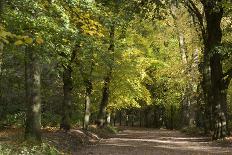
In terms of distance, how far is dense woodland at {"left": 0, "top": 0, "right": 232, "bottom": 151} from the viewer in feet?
46.4

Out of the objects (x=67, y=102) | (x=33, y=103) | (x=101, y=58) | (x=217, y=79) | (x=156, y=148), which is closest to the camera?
(x=33, y=103)

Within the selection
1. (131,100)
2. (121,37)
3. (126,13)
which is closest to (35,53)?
(126,13)

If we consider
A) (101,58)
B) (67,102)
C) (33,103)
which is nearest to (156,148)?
(101,58)

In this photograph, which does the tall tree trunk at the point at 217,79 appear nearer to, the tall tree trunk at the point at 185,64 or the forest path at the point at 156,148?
the forest path at the point at 156,148

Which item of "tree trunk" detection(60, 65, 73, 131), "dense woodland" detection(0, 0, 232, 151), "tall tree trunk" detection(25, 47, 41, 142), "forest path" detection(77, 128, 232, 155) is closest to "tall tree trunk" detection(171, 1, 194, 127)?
"dense woodland" detection(0, 0, 232, 151)

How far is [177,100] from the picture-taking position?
62531mm

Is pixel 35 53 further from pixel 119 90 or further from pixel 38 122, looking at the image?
pixel 119 90

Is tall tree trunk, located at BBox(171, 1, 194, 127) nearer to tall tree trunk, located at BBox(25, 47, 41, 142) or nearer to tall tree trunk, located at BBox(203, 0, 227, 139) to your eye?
tall tree trunk, located at BBox(203, 0, 227, 139)

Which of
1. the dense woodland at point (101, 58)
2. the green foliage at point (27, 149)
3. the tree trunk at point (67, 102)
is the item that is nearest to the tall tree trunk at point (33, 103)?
the dense woodland at point (101, 58)

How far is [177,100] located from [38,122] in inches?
1851

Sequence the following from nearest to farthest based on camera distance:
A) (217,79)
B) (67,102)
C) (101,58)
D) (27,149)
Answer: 1. (27,149)
2. (101,58)
3. (67,102)
4. (217,79)

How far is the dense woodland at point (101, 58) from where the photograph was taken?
14128 millimetres

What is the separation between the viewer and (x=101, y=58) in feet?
81.9

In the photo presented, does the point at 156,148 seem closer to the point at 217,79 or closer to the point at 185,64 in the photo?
the point at 217,79
